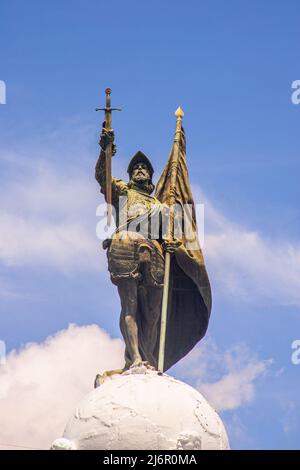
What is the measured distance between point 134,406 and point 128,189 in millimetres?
4646

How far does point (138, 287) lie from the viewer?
26.0 metres

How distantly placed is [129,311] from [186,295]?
138 cm

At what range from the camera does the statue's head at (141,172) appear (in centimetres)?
2700

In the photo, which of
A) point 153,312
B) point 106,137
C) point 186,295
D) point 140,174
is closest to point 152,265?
point 153,312

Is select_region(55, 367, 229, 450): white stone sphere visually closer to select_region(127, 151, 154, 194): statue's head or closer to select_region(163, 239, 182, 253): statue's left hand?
select_region(163, 239, 182, 253): statue's left hand

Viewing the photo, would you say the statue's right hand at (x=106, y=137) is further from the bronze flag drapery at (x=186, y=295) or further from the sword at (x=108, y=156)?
the bronze flag drapery at (x=186, y=295)

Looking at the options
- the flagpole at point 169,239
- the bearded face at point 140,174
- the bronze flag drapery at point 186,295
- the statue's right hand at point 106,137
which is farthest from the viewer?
the bearded face at point 140,174

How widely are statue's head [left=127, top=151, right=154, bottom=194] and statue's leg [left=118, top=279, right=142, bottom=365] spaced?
2.00 metres

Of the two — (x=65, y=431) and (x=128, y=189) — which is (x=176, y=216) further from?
(x=65, y=431)

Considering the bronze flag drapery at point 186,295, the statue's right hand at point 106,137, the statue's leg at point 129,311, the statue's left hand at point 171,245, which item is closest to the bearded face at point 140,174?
the bronze flag drapery at point 186,295

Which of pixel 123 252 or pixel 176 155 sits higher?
pixel 176 155

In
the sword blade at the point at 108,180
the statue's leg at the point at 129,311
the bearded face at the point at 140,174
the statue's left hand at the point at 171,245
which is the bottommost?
the statue's leg at the point at 129,311
